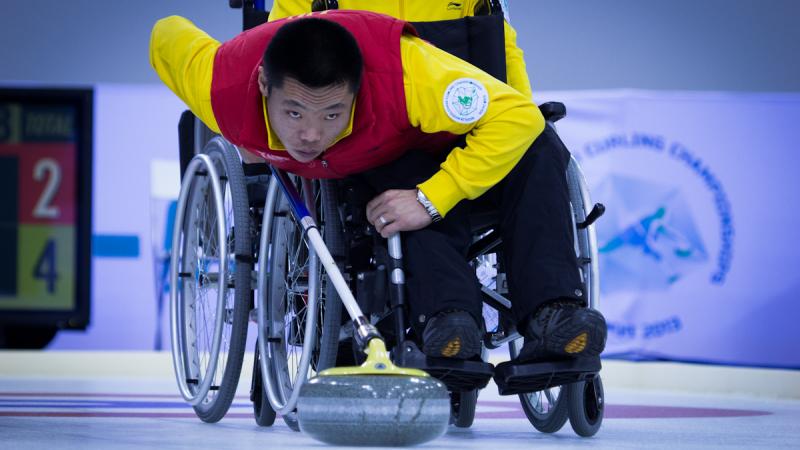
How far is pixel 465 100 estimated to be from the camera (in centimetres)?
192

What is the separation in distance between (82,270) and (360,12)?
374 centimetres

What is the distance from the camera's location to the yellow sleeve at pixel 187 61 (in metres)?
2.00

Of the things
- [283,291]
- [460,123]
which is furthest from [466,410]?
[460,123]

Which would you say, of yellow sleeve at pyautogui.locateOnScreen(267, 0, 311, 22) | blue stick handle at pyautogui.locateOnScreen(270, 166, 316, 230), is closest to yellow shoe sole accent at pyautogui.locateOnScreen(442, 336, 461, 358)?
blue stick handle at pyautogui.locateOnScreen(270, 166, 316, 230)

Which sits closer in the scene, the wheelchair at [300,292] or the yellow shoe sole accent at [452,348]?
the yellow shoe sole accent at [452,348]

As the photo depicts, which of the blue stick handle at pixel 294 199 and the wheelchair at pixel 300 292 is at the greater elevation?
the blue stick handle at pixel 294 199

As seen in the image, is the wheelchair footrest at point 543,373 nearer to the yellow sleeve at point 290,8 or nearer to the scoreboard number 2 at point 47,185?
the yellow sleeve at point 290,8

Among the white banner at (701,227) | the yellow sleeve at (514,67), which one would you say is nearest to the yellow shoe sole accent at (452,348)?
the yellow sleeve at (514,67)

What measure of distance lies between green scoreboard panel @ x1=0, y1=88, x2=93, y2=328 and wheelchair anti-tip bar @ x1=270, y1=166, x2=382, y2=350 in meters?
3.43

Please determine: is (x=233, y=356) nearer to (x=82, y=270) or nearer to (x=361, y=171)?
(x=361, y=171)

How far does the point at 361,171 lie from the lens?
202 centimetres

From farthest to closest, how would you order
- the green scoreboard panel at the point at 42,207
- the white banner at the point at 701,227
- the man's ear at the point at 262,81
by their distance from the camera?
the green scoreboard panel at the point at 42,207 → the white banner at the point at 701,227 → the man's ear at the point at 262,81

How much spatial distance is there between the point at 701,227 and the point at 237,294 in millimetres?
2796

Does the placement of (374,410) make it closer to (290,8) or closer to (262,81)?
(262,81)
